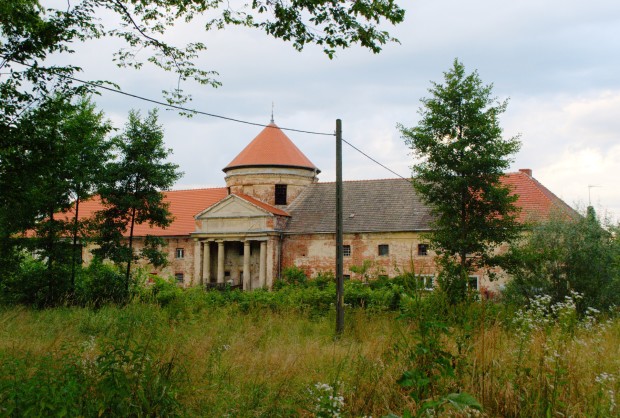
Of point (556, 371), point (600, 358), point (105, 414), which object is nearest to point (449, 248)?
point (600, 358)

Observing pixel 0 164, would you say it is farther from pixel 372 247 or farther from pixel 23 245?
pixel 372 247

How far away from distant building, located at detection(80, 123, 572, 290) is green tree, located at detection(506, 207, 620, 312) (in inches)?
380

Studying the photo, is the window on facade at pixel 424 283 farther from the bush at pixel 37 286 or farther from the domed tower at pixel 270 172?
the domed tower at pixel 270 172

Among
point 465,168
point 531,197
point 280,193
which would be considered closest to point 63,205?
point 465,168

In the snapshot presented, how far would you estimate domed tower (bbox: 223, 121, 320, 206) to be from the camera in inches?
1435

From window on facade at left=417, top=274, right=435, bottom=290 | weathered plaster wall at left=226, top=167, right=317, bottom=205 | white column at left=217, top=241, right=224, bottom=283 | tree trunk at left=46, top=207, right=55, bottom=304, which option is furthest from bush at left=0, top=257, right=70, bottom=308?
weathered plaster wall at left=226, top=167, right=317, bottom=205

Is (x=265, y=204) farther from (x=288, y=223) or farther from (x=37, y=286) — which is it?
(x=37, y=286)

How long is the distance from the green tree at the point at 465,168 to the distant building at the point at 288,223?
9.89 metres

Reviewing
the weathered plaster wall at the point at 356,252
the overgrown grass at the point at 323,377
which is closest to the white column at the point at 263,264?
the weathered plaster wall at the point at 356,252

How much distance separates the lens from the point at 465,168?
752 inches

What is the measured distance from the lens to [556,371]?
16.5ft

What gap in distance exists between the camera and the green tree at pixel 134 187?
22250 millimetres

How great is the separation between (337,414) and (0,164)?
6703 mm

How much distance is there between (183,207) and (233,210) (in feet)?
24.6
